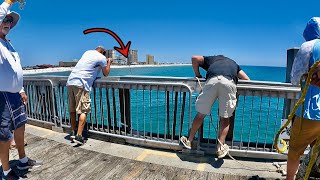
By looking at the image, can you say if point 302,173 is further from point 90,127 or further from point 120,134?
point 90,127

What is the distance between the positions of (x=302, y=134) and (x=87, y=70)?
12.5 ft

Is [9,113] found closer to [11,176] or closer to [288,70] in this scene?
[11,176]

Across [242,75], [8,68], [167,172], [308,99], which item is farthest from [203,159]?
[8,68]

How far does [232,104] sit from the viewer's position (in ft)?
11.6

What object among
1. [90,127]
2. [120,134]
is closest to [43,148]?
[90,127]

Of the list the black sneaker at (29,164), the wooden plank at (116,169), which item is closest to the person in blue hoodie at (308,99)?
the wooden plank at (116,169)

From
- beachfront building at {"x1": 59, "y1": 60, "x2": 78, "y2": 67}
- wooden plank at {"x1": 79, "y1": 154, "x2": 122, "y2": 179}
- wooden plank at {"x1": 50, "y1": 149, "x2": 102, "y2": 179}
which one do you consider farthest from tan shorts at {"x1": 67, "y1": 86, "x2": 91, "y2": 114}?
beachfront building at {"x1": 59, "y1": 60, "x2": 78, "y2": 67}

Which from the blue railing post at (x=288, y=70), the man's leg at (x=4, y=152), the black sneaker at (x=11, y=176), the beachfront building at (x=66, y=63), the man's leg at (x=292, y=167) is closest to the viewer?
the man's leg at (x=292, y=167)

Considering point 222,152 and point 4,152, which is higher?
point 4,152

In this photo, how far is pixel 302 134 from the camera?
2496 mm

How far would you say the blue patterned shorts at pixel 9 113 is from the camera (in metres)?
2.95

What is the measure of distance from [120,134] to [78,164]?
1.13 meters

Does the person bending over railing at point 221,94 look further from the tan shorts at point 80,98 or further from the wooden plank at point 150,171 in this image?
the tan shorts at point 80,98

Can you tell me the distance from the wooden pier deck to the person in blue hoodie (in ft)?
3.38
